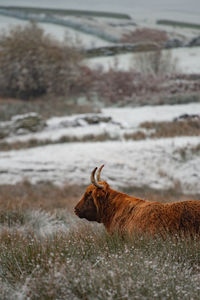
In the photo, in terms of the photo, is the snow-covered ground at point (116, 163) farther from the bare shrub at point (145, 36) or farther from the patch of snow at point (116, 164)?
the bare shrub at point (145, 36)

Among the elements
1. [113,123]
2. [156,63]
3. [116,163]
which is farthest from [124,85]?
[116,163]

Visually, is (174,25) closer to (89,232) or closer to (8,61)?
(8,61)

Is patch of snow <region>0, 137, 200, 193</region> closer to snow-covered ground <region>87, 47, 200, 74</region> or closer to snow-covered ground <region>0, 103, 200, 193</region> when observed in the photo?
snow-covered ground <region>0, 103, 200, 193</region>

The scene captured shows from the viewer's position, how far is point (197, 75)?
2220 cm

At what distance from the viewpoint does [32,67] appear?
74.9ft

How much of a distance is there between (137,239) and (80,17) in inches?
1300

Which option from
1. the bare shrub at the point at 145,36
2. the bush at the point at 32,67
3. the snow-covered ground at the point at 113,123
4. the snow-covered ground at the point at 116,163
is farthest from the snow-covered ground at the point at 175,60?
the snow-covered ground at the point at 116,163

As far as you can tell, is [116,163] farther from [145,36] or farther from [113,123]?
[145,36]

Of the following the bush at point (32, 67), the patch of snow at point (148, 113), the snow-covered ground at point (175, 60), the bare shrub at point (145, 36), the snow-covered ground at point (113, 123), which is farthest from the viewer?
the bare shrub at point (145, 36)

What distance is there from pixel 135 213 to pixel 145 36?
88.1 ft

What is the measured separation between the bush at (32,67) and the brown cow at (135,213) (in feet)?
61.0

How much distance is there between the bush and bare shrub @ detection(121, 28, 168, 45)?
7489 millimetres

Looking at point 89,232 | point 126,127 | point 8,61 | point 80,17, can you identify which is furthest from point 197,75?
point 89,232

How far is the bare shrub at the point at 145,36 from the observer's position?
28806 mm
